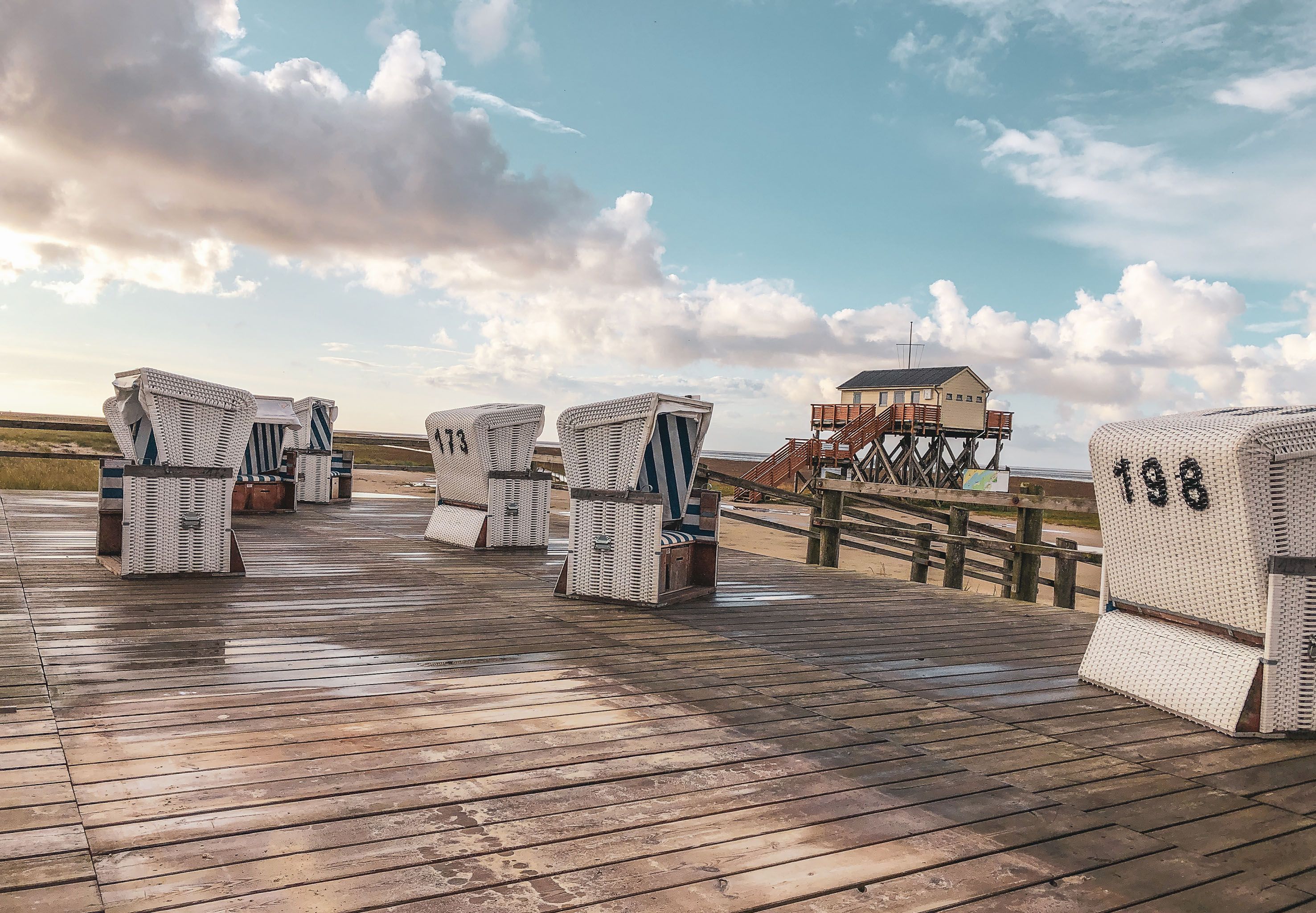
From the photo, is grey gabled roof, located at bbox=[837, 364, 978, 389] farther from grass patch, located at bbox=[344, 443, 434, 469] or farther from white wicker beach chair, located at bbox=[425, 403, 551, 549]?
white wicker beach chair, located at bbox=[425, 403, 551, 549]

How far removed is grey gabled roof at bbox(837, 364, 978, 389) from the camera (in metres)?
42.3

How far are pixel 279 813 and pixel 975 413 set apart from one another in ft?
141

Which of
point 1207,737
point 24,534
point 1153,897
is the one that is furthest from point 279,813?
point 24,534

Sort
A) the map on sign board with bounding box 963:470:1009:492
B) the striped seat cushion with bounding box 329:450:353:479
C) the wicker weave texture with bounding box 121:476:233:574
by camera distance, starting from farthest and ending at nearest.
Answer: the map on sign board with bounding box 963:470:1009:492, the striped seat cushion with bounding box 329:450:353:479, the wicker weave texture with bounding box 121:476:233:574

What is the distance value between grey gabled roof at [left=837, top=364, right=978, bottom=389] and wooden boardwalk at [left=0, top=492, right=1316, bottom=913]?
3815 centimetres

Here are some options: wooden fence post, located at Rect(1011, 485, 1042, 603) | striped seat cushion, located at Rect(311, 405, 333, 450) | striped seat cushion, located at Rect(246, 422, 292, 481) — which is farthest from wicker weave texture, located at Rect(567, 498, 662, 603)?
striped seat cushion, located at Rect(311, 405, 333, 450)

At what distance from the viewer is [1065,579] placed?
297 inches

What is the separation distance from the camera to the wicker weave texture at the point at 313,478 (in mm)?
14406

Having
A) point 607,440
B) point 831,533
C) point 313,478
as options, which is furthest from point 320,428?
point 607,440

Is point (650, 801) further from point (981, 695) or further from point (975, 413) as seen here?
point (975, 413)

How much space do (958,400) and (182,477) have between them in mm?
39104

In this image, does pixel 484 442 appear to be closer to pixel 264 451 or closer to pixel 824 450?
pixel 264 451

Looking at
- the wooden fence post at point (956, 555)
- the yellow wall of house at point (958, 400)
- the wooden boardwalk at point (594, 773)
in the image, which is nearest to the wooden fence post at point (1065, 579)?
the wooden fence post at point (956, 555)

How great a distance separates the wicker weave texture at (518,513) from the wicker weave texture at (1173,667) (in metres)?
5.88
